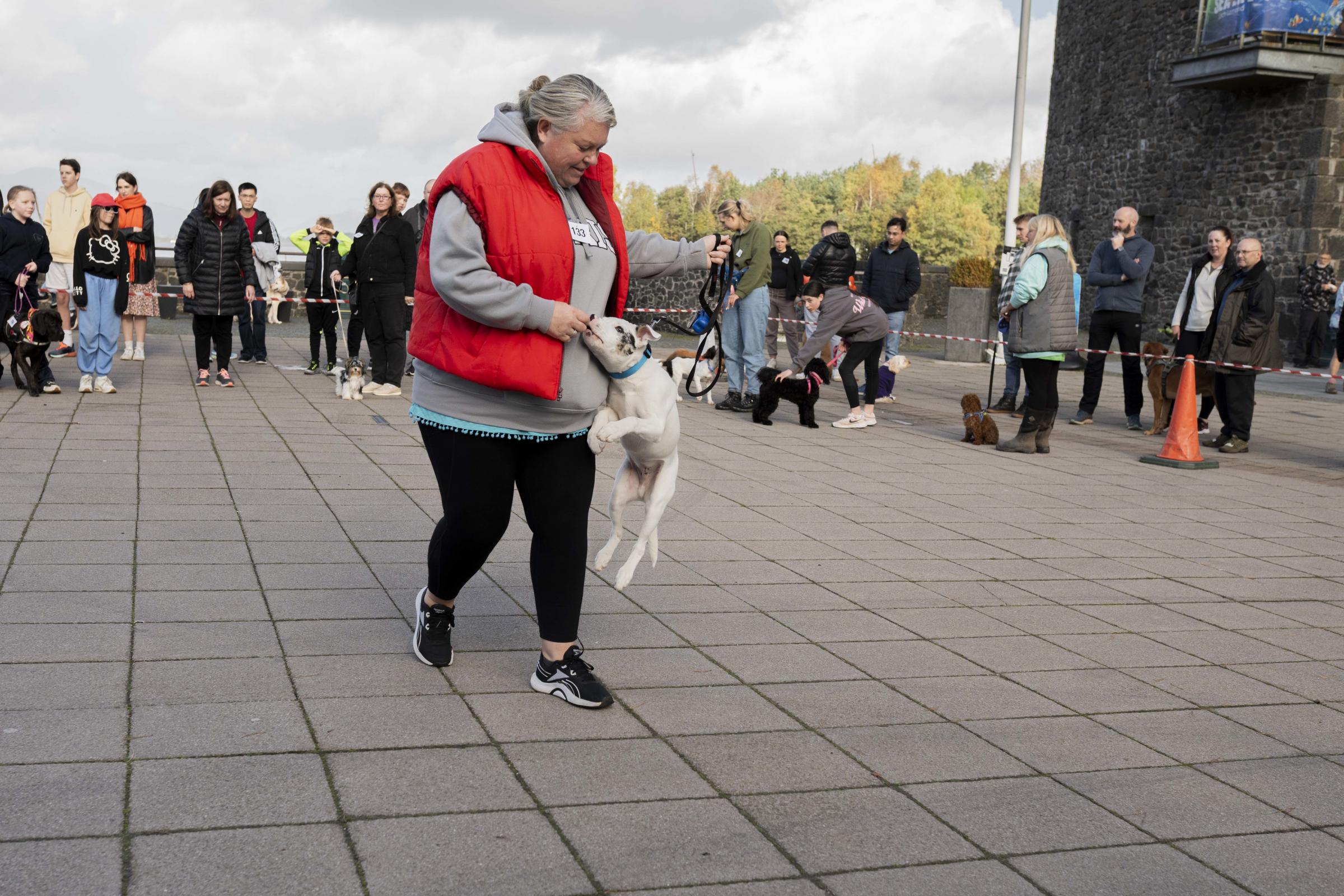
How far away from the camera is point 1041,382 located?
10297mm

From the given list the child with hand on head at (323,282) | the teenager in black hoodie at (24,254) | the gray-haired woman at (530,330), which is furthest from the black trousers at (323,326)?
the gray-haired woman at (530,330)

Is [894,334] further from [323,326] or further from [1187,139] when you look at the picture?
[1187,139]

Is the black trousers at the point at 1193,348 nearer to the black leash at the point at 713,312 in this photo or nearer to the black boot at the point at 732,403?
the black boot at the point at 732,403

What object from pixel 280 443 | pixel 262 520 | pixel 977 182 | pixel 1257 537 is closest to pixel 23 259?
pixel 280 443

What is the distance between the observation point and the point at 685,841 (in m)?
3.04

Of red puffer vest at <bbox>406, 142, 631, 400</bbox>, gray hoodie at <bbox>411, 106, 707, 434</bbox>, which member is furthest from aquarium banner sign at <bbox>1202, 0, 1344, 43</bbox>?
red puffer vest at <bbox>406, 142, 631, 400</bbox>

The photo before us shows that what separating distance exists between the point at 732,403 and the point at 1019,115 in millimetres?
10962

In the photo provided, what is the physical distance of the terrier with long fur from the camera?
11.5 m

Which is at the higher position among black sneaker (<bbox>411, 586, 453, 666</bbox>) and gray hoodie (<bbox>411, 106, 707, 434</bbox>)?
gray hoodie (<bbox>411, 106, 707, 434</bbox>)

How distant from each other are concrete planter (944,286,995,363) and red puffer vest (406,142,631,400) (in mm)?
16241

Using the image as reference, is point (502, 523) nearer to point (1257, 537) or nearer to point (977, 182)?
point (1257, 537)

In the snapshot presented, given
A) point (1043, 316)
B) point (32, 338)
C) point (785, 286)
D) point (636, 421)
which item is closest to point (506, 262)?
point (636, 421)

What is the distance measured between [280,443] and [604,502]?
2.72 meters

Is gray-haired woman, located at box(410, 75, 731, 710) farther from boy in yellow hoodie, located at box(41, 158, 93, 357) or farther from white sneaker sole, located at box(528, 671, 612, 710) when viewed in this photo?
boy in yellow hoodie, located at box(41, 158, 93, 357)
